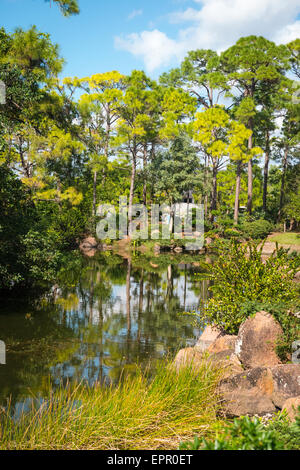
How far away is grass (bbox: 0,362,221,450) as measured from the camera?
3.54 metres

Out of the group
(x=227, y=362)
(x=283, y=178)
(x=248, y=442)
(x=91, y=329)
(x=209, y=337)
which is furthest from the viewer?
(x=283, y=178)

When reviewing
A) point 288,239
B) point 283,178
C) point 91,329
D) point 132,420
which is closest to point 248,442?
point 132,420

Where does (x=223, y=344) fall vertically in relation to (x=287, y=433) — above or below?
below

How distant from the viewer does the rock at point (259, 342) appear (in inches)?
223

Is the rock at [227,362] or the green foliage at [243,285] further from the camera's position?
the green foliage at [243,285]

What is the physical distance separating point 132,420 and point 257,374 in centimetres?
188

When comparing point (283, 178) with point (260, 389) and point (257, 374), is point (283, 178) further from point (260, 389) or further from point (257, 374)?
point (260, 389)

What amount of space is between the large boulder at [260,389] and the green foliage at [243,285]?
4.79 ft

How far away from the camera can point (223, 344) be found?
253 inches

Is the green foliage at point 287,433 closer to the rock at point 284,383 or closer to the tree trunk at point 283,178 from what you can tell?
the rock at point 284,383

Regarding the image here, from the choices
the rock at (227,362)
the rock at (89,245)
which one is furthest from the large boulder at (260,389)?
the rock at (89,245)

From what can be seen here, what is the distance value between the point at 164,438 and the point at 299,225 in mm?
28761

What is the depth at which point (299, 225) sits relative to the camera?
1175 inches
